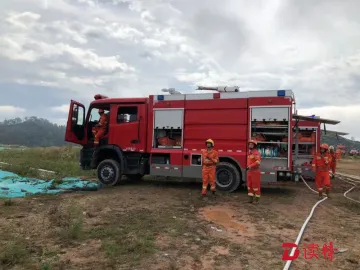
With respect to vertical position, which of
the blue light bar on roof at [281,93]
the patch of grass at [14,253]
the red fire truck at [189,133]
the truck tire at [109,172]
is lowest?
the patch of grass at [14,253]

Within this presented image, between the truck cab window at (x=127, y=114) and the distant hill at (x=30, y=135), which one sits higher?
the distant hill at (x=30, y=135)

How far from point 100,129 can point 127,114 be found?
3.31 ft

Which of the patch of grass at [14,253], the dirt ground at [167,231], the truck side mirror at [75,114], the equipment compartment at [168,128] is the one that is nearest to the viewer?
the patch of grass at [14,253]

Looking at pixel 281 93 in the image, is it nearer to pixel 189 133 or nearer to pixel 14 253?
pixel 189 133

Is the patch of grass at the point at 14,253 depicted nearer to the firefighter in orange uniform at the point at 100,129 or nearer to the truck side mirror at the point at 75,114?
the firefighter in orange uniform at the point at 100,129

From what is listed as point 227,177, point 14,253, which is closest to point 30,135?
point 227,177

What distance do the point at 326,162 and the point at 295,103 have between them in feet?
6.23

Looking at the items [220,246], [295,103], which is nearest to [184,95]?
[295,103]

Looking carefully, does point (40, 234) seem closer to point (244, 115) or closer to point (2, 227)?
point (2, 227)

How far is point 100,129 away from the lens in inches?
437

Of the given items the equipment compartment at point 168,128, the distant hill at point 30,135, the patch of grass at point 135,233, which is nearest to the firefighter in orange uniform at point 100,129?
the equipment compartment at point 168,128

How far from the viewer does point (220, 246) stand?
16.8 ft

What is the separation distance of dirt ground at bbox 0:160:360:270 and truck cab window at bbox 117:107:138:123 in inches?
103

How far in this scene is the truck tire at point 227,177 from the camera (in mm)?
9773
